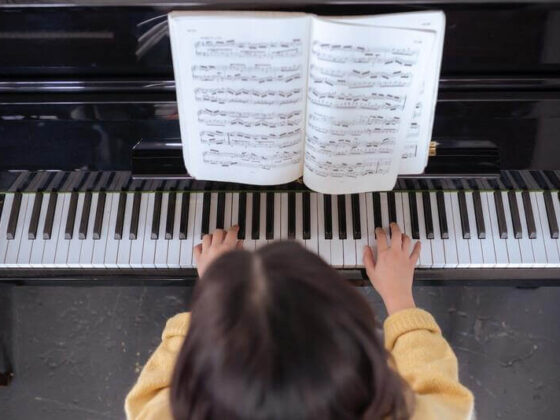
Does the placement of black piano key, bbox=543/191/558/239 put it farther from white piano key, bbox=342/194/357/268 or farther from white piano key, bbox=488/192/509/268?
white piano key, bbox=342/194/357/268

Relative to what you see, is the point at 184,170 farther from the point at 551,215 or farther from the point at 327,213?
the point at 551,215

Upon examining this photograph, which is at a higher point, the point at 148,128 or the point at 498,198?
the point at 148,128

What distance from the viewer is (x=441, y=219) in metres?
1.41

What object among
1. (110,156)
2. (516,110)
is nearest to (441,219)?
(516,110)

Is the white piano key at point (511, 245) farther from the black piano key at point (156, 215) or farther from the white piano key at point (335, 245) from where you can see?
the black piano key at point (156, 215)

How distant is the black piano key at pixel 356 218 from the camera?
4.61 feet

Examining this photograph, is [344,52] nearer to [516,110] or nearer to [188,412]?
[516,110]

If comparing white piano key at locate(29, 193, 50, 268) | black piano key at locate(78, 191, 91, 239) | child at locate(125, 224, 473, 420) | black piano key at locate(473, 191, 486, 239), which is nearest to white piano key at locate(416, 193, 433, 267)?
black piano key at locate(473, 191, 486, 239)

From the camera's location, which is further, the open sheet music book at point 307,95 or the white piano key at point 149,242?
the white piano key at point 149,242

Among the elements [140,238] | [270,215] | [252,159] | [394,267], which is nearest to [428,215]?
[394,267]

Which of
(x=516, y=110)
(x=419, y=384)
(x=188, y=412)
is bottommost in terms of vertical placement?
(x=419, y=384)

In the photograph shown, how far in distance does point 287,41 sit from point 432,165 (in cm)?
48

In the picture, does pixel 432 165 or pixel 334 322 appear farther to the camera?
pixel 432 165

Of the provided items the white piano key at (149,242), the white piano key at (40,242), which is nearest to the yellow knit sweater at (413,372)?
the white piano key at (149,242)
